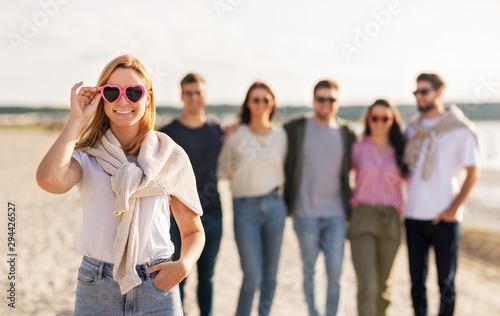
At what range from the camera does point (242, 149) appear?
4.25 meters

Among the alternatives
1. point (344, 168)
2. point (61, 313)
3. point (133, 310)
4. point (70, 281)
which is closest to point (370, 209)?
point (344, 168)

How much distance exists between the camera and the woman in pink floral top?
415cm

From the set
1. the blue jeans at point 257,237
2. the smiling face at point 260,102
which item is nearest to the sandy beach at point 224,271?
the blue jeans at point 257,237

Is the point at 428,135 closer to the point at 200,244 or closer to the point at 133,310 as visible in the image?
the point at 200,244

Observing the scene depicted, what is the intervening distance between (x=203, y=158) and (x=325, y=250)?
1.40m

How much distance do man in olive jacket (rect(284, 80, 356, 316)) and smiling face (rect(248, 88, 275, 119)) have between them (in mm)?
338

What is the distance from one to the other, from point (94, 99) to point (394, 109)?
124 inches

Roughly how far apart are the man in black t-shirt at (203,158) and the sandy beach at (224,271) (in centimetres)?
104

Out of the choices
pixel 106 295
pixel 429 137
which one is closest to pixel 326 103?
pixel 429 137

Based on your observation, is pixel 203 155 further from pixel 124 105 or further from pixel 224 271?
pixel 224 271

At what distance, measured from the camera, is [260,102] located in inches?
168

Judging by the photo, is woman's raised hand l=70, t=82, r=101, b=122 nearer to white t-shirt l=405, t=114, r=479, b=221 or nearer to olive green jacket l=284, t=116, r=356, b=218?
olive green jacket l=284, t=116, r=356, b=218

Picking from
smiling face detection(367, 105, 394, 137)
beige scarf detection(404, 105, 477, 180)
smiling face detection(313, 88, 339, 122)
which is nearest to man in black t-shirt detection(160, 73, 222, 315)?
smiling face detection(313, 88, 339, 122)

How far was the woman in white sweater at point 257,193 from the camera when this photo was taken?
13.5 ft
